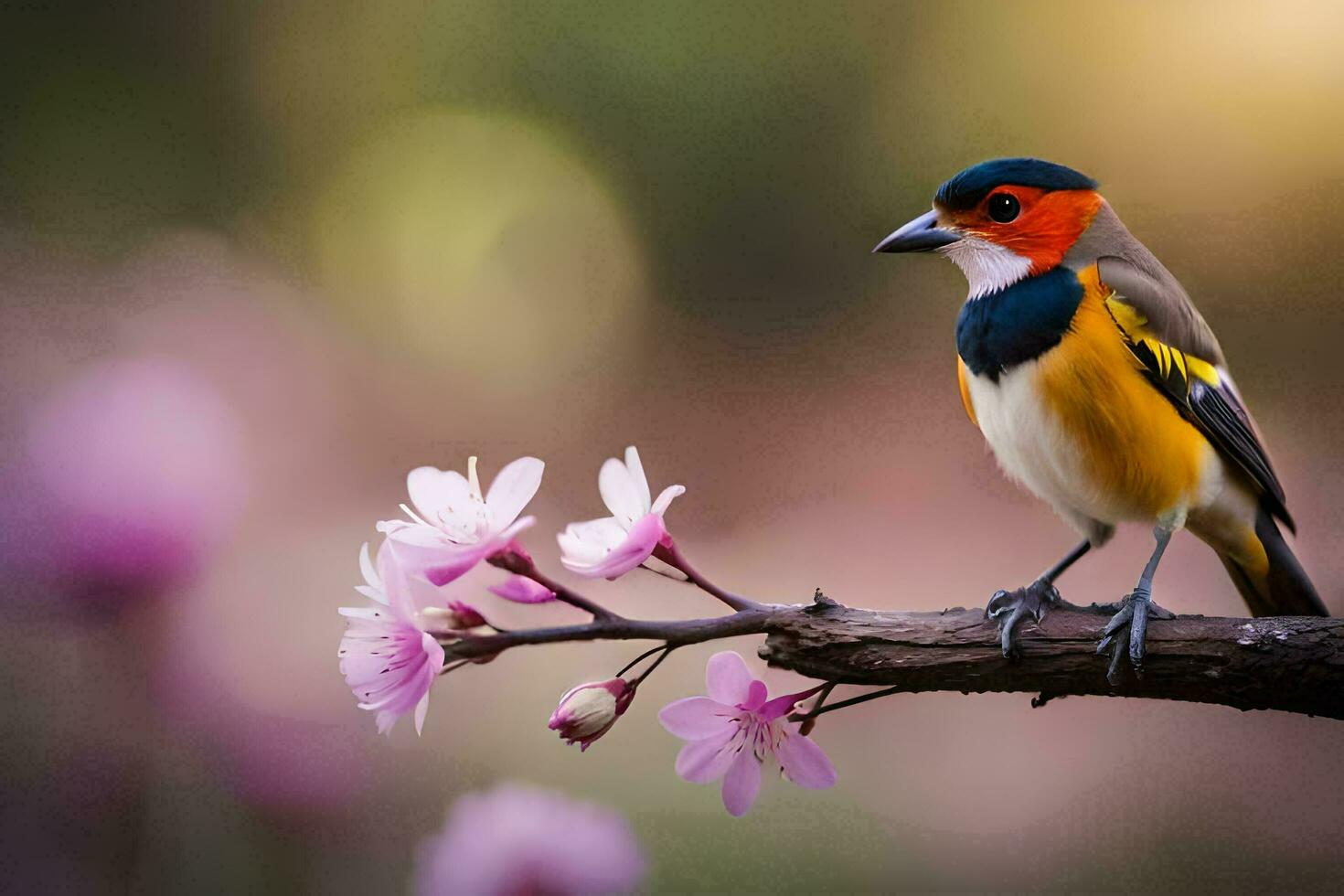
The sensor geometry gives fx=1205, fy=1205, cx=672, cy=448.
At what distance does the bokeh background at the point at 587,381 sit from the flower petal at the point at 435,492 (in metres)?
0.35

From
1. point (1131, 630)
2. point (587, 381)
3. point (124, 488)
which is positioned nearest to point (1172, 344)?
point (1131, 630)

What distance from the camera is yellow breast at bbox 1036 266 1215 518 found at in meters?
0.38

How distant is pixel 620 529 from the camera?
0.99 ft

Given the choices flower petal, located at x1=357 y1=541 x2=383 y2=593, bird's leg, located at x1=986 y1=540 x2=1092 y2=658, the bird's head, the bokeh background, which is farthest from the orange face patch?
the bokeh background

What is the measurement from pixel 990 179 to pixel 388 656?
9.1 inches

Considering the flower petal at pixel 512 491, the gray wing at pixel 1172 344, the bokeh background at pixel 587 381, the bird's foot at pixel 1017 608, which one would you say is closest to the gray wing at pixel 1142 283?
the gray wing at pixel 1172 344

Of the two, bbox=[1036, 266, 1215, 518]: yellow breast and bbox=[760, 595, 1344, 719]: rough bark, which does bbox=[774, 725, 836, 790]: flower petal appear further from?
bbox=[1036, 266, 1215, 518]: yellow breast

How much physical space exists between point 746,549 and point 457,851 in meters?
0.54

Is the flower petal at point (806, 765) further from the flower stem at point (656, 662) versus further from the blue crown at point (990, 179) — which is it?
the blue crown at point (990, 179)

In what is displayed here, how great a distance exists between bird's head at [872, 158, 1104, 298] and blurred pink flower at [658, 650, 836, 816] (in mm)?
144

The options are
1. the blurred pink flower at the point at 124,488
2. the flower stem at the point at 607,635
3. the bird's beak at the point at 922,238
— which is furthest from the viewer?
the blurred pink flower at the point at 124,488

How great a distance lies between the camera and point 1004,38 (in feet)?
3.69

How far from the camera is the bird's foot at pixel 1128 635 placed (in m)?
0.31

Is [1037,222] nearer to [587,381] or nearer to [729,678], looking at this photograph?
[729,678]
